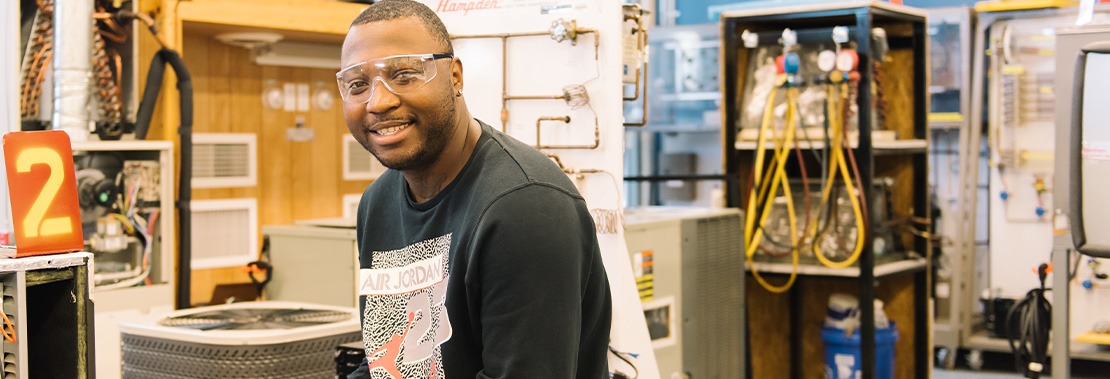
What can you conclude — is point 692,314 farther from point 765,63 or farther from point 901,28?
point 901,28

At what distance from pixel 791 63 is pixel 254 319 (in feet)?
8.19

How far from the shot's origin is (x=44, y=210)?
1816 mm

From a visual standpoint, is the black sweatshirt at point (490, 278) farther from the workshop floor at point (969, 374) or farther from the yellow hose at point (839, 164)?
the workshop floor at point (969, 374)

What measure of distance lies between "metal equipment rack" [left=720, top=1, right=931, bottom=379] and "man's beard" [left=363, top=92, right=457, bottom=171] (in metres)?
3.05

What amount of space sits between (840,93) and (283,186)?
2.93m

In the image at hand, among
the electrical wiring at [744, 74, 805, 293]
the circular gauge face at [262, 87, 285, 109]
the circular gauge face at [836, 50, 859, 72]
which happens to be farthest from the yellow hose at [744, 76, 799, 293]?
the circular gauge face at [262, 87, 285, 109]

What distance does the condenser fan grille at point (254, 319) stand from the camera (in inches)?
111

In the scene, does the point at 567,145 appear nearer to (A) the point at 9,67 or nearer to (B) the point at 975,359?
(A) the point at 9,67

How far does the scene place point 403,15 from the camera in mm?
1510

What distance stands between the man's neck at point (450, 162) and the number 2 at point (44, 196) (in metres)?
0.72

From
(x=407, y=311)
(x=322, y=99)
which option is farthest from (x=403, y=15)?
(x=322, y=99)

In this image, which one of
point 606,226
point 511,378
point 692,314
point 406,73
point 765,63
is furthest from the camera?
point 765,63

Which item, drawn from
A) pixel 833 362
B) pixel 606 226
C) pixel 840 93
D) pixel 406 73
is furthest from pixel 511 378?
pixel 833 362

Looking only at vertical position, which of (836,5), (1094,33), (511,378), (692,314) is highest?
(836,5)
